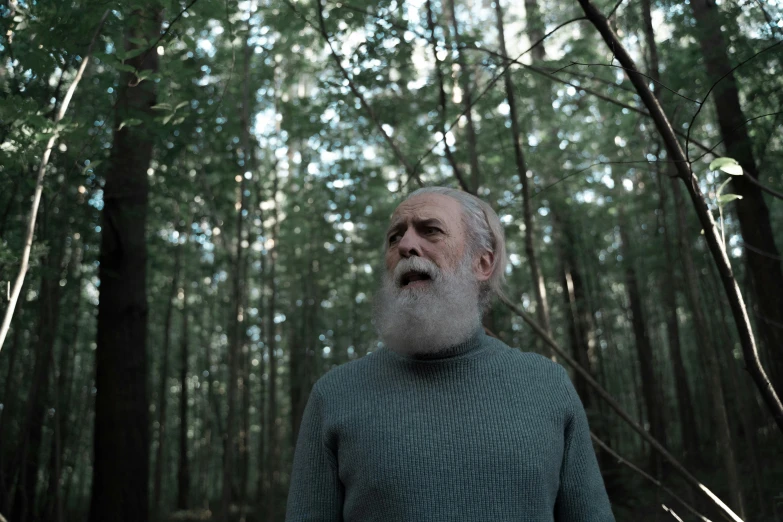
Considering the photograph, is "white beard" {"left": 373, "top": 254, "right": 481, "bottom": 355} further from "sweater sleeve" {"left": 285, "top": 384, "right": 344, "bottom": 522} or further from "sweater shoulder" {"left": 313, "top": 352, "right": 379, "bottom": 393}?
"sweater sleeve" {"left": 285, "top": 384, "right": 344, "bottom": 522}

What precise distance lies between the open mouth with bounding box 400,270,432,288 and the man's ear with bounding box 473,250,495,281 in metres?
0.17

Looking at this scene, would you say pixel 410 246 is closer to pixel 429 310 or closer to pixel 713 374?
pixel 429 310

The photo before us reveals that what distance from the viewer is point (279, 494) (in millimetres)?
12172

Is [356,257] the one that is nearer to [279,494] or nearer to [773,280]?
[279,494]

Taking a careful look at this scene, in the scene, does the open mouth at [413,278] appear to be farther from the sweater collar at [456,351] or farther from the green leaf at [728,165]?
the green leaf at [728,165]

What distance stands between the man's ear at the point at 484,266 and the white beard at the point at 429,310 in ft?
0.14

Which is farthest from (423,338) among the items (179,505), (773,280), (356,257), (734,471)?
(179,505)

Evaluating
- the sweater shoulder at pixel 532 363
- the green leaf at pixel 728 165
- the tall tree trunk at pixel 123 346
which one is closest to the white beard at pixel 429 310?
the sweater shoulder at pixel 532 363

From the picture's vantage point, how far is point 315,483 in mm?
1524

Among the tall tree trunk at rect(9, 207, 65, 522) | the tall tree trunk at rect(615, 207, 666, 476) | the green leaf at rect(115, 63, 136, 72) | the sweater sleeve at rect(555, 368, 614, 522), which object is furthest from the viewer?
the tall tree trunk at rect(615, 207, 666, 476)

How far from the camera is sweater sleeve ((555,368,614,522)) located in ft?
5.08

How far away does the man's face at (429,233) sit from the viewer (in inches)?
68.3

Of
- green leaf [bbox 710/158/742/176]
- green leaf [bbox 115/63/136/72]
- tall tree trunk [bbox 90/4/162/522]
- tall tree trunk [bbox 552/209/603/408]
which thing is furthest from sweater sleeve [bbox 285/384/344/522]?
tall tree trunk [bbox 552/209/603/408]

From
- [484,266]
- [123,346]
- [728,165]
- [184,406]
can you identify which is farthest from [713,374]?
[184,406]
